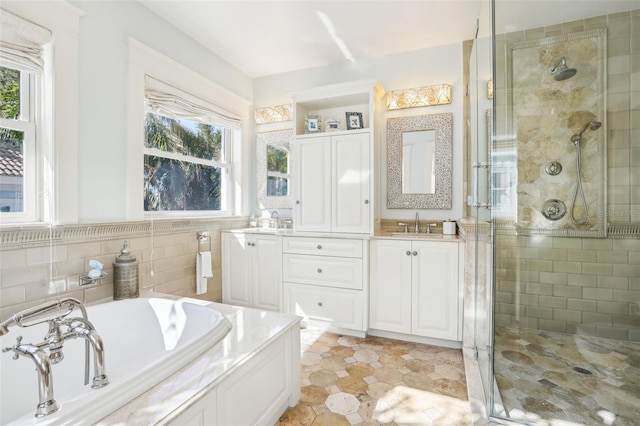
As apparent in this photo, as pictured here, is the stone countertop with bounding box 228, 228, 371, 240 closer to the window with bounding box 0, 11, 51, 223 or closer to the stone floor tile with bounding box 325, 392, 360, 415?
the stone floor tile with bounding box 325, 392, 360, 415

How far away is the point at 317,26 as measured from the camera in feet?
8.66

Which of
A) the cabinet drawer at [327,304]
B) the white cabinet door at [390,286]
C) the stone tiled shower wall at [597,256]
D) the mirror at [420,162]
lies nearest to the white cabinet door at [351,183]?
the white cabinet door at [390,286]

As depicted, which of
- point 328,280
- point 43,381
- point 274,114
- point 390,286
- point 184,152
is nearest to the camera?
point 43,381

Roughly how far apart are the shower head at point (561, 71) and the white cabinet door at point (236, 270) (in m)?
2.89

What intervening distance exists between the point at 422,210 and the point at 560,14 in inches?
68.2

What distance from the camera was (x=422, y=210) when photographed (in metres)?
2.97

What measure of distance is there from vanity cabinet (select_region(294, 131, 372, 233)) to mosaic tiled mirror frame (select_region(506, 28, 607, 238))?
3.73 ft

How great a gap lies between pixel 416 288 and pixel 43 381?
88.1 inches

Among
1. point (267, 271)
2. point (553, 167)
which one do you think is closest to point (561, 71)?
point (553, 167)

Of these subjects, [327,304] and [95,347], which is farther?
[327,304]

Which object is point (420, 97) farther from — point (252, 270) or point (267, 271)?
point (252, 270)

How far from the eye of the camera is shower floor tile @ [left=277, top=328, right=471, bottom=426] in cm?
166

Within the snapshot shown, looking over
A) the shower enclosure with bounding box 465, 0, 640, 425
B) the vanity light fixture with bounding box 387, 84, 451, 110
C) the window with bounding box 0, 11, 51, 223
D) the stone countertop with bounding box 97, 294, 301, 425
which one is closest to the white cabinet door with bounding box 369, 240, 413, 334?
the shower enclosure with bounding box 465, 0, 640, 425

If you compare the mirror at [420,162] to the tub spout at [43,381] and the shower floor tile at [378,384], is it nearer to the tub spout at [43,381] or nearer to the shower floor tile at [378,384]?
the shower floor tile at [378,384]
